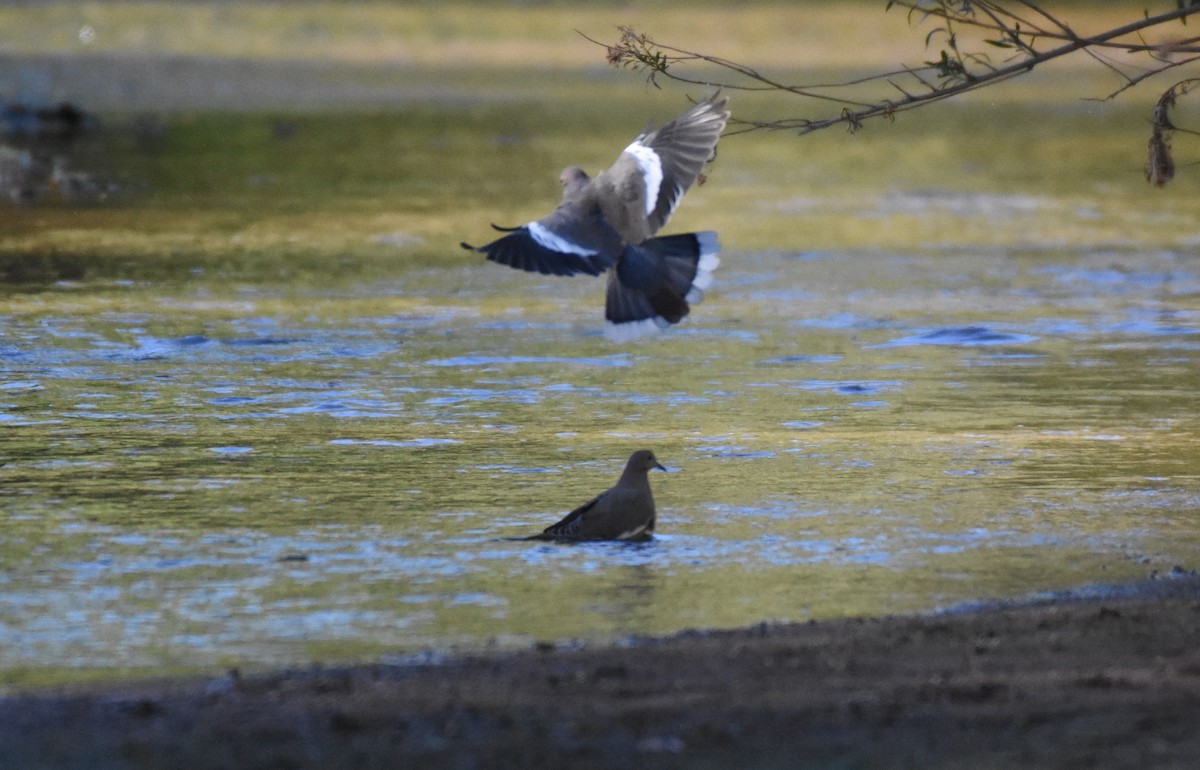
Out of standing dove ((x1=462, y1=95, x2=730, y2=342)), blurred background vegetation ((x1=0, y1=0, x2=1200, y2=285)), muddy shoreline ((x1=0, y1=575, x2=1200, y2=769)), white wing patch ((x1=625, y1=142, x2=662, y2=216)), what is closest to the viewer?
muddy shoreline ((x1=0, y1=575, x2=1200, y2=769))

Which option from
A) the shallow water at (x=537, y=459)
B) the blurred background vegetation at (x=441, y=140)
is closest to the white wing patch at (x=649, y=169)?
the shallow water at (x=537, y=459)

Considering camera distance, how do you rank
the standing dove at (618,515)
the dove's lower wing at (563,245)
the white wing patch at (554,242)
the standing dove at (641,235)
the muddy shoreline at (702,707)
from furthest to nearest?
the standing dove at (641,235) → the white wing patch at (554,242) → the dove's lower wing at (563,245) → the standing dove at (618,515) → the muddy shoreline at (702,707)

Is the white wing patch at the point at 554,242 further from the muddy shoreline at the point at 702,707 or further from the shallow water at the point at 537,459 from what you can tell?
the muddy shoreline at the point at 702,707

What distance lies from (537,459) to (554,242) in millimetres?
1287

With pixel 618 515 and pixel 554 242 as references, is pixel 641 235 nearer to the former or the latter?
pixel 554 242

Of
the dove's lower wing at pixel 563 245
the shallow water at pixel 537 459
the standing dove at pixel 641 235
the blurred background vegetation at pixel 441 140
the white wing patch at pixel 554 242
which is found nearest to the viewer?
the shallow water at pixel 537 459

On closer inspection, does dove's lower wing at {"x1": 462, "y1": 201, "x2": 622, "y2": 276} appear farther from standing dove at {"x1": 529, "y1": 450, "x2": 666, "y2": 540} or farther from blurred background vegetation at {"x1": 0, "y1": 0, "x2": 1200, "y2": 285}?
blurred background vegetation at {"x1": 0, "y1": 0, "x2": 1200, "y2": 285}

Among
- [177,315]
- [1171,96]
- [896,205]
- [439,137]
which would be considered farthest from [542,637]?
[439,137]

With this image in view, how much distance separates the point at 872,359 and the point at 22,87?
2908 cm

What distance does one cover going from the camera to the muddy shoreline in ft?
18.4

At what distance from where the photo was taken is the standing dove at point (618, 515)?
838 centimetres

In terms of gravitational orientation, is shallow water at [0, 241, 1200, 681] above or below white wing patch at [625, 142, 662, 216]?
below

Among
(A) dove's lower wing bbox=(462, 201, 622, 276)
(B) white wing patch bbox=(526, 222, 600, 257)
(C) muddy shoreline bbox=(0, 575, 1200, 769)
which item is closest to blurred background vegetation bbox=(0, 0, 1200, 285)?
(A) dove's lower wing bbox=(462, 201, 622, 276)

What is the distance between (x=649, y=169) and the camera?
1023 cm
